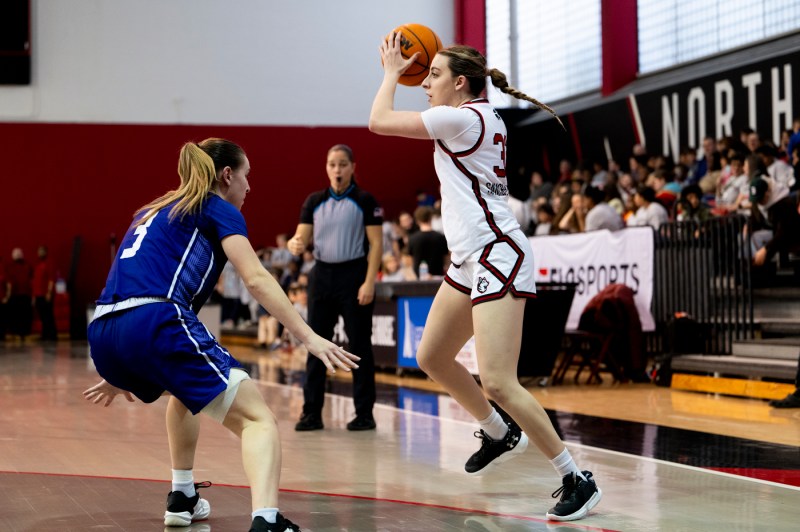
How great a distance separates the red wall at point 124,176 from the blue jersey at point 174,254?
765 inches

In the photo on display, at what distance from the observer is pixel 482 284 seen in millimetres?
4508

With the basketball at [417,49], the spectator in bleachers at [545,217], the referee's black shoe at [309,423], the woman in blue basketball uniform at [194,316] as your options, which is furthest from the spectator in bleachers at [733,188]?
the woman in blue basketball uniform at [194,316]

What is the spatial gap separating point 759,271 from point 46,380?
7.76 meters

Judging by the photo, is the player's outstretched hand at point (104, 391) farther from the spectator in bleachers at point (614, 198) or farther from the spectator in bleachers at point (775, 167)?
the spectator in bleachers at point (614, 198)

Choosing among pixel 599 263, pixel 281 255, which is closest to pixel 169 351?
pixel 599 263

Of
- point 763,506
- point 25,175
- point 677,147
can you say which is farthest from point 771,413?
point 25,175

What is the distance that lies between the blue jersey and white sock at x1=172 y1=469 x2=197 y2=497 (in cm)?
83

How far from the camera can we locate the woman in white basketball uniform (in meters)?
4.45

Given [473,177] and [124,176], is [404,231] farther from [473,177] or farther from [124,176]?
[473,177]

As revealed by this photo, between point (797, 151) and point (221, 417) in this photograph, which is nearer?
point (221, 417)

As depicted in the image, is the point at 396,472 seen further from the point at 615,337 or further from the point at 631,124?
the point at 631,124

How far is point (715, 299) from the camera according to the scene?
10773mm

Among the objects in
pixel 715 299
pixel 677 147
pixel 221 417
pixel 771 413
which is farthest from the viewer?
pixel 677 147

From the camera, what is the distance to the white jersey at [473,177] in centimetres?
456
